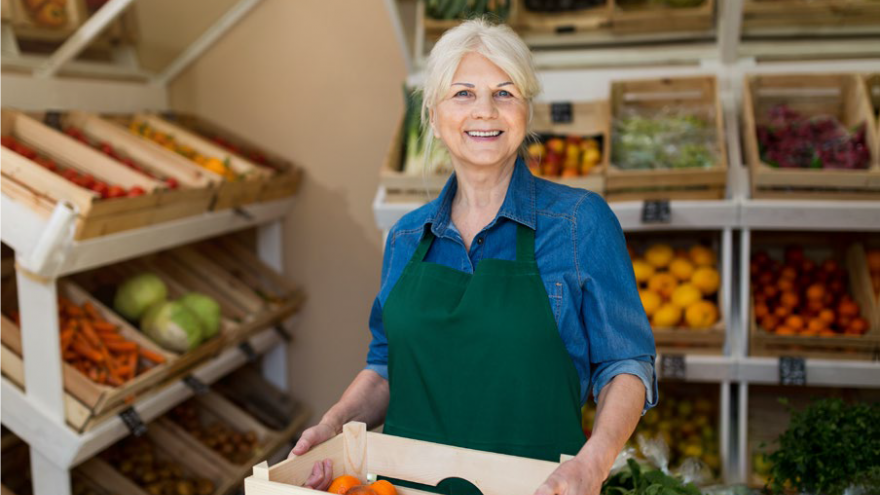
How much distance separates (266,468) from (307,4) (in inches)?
138

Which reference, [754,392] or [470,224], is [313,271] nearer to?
[754,392]

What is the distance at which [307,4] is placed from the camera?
14.4ft

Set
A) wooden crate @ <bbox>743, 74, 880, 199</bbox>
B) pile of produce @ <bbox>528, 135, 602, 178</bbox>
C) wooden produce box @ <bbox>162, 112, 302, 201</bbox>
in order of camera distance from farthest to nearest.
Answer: wooden produce box @ <bbox>162, 112, 302, 201</bbox> → pile of produce @ <bbox>528, 135, 602, 178</bbox> → wooden crate @ <bbox>743, 74, 880, 199</bbox>

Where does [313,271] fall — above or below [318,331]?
above

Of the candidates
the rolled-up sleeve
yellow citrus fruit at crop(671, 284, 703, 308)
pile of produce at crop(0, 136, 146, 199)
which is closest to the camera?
the rolled-up sleeve

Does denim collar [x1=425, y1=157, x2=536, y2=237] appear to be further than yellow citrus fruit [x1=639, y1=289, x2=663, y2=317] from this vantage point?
No

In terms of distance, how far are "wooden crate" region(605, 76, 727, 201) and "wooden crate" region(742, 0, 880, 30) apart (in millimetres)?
352

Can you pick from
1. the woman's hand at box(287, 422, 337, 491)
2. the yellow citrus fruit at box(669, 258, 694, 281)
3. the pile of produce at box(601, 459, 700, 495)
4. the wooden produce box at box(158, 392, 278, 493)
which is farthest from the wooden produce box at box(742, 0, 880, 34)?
the wooden produce box at box(158, 392, 278, 493)

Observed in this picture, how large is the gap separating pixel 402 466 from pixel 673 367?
1859mm

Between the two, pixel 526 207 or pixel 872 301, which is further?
pixel 872 301

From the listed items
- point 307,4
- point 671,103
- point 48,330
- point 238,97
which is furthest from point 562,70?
point 48,330

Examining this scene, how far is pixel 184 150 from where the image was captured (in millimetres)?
3762

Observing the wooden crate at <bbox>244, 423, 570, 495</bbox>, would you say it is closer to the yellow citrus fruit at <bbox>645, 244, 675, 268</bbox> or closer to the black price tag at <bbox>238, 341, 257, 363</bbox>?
the yellow citrus fruit at <bbox>645, 244, 675, 268</bbox>

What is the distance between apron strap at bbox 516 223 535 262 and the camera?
1.60 m
